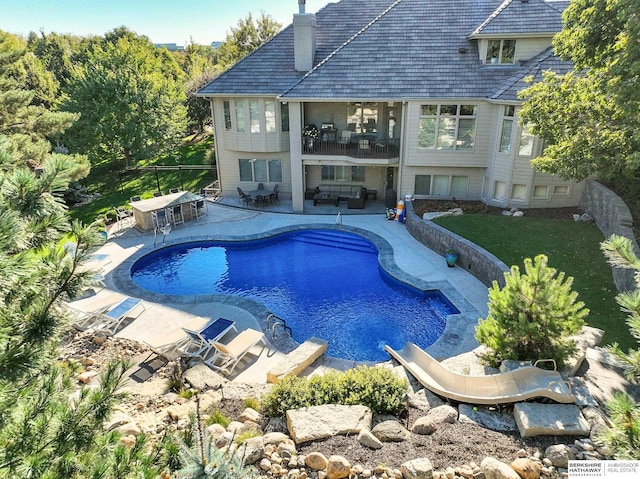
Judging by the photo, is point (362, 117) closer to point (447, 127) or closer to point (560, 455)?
point (447, 127)

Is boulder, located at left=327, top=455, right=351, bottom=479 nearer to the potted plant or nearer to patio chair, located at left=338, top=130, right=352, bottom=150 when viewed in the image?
the potted plant

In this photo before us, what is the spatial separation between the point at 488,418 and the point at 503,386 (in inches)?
26.4

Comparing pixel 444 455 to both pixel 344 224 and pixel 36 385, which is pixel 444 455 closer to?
pixel 36 385

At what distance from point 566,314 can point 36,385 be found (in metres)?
8.27

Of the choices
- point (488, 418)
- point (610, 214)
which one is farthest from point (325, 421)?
point (610, 214)

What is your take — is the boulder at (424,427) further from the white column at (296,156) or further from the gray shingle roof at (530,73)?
the white column at (296,156)

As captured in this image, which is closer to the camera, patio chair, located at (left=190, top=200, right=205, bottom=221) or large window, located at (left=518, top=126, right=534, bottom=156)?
large window, located at (left=518, top=126, right=534, bottom=156)

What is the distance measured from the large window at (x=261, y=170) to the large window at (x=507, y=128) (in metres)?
11.8

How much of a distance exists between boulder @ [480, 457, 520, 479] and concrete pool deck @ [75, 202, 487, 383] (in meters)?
5.23

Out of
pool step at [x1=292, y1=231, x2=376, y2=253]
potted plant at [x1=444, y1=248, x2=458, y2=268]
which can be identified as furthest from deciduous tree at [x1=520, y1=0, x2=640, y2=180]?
pool step at [x1=292, y1=231, x2=376, y2=253]

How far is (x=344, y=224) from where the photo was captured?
21.0m

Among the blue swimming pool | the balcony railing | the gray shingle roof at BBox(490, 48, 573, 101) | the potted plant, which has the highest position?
the gray shingle roof at BBox(490, 48, 573, 101)

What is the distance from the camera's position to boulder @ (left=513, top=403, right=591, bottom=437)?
258 inches

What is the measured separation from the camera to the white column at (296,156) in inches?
845
